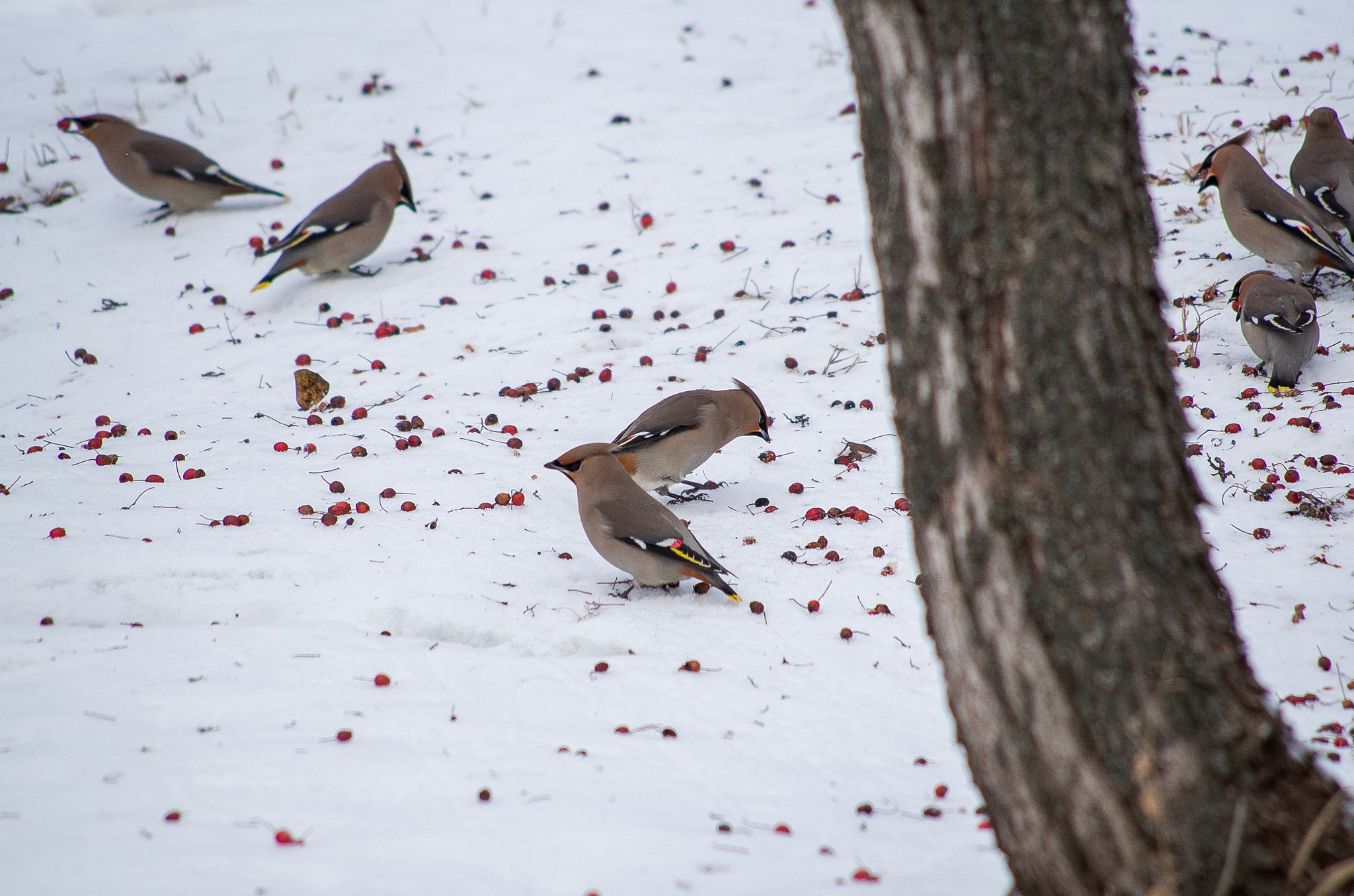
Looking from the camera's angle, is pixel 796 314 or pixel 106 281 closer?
pixel 796 314

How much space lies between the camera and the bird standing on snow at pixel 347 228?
302 inches

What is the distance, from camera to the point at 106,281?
316 inches

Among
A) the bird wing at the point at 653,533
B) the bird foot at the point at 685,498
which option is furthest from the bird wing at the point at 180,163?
the bird wing at the point at 653,533

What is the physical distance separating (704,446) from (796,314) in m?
2.08

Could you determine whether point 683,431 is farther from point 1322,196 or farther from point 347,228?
point 1322,196

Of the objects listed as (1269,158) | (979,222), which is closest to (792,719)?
(979,222)

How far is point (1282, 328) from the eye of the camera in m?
5.16

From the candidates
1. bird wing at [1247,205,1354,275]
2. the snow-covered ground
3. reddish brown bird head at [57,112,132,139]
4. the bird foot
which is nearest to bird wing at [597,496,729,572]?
the snow-covered ground

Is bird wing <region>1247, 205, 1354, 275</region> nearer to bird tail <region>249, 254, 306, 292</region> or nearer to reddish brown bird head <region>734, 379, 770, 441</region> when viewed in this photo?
reddish brown bird head <region>734, 379, 770, 441</region>

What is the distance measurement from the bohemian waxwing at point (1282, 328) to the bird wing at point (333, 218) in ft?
20.9

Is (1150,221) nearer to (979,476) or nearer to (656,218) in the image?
(979,476)

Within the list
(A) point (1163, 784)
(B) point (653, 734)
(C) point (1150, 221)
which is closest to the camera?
(A) point (1163, 784)

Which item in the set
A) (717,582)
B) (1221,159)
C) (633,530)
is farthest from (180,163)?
(1221,159)

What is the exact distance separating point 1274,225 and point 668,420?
4238 millimetres
